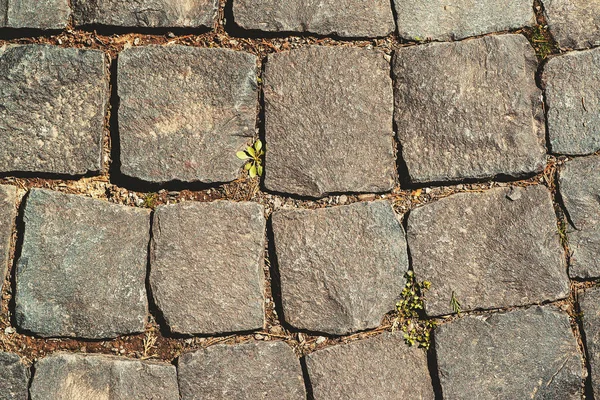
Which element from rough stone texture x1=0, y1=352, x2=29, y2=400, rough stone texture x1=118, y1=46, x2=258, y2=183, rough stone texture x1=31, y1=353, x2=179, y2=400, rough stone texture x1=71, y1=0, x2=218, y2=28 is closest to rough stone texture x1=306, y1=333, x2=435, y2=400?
rough stone texture x1=31, y1=353, x2=179, y2=400

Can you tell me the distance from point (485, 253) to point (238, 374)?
1.11 m

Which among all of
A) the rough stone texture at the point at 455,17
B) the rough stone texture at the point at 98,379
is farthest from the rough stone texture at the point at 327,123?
the rough stone texture at the point at 98,379

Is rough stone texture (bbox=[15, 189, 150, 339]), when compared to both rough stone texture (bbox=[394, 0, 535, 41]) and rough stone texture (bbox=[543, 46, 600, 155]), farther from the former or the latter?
rough stone texture (bbox=[543, 46, 600, 155])

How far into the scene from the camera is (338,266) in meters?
2.82

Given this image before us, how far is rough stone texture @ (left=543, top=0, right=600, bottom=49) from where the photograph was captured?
3057 mm

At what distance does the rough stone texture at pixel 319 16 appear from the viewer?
2.93 meters

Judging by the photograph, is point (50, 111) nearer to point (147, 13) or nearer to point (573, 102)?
point (147, 13)

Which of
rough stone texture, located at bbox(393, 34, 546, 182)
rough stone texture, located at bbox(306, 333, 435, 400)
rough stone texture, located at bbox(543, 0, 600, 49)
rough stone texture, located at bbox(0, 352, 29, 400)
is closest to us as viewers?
rough stone texture, located at bbox(0, 352, 29, 400)

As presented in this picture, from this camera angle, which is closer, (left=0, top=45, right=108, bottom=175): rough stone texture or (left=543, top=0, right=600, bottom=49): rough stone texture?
(left=0, top=45, right=108, bottom=175): rough stone texture

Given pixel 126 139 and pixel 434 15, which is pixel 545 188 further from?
pixel 126 139

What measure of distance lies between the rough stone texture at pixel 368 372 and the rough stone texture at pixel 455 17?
129 cm

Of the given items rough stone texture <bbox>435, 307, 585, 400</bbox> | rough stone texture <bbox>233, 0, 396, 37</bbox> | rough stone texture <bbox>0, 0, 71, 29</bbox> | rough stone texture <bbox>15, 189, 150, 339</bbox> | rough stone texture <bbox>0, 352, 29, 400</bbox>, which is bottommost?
rough stone texture <bbox>0, 352, 29, 400</bbox>

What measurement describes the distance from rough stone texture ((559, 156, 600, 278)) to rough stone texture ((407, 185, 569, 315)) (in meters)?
0.08

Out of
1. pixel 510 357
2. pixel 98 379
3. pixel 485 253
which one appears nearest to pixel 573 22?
pixel 485 253
